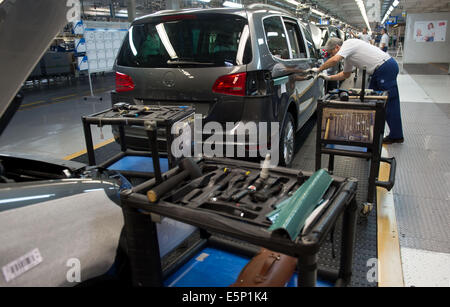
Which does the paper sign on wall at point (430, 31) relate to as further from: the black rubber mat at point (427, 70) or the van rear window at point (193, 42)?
the van rear window at point (193, 42)

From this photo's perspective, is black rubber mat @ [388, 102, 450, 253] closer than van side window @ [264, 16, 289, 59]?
Yes

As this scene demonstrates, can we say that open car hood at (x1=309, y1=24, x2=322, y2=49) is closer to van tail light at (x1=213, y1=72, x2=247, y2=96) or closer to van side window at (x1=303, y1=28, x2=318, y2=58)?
van side window at (x1=303, y1=28, x2=318, y2=58)

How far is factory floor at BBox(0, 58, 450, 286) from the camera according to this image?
7.50 ft

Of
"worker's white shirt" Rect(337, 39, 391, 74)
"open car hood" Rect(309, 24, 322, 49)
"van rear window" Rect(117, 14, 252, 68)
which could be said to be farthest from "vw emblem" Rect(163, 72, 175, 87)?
"open car hood" Rect(309, 24, 322, 49)

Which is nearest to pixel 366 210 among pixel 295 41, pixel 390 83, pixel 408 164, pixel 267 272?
pixel 267 272

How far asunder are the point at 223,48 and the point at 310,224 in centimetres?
233

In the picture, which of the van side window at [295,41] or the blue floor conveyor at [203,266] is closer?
the blue floor conveyor at [203,266]

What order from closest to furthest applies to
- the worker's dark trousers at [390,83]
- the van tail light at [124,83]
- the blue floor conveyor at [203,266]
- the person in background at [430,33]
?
the blue floor conveyor at [203,266] → the van tail light at [124,83] → the worker's dark trousers at [390,83] → the person in background at [430,33]

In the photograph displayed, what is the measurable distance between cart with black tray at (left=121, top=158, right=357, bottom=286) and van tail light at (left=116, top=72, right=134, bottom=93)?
2.06 meters

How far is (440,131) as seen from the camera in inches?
210

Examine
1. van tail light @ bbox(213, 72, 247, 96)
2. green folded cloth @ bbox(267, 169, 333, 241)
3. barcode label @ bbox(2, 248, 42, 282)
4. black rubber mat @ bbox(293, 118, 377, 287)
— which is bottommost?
black rubber mat @ bbox(293, 118, 377, 287)

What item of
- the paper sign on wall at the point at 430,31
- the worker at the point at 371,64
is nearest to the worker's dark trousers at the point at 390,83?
the worker at the point at 371,64

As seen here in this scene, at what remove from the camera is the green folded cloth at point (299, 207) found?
3.74 ft

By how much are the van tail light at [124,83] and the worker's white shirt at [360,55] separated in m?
2.39
